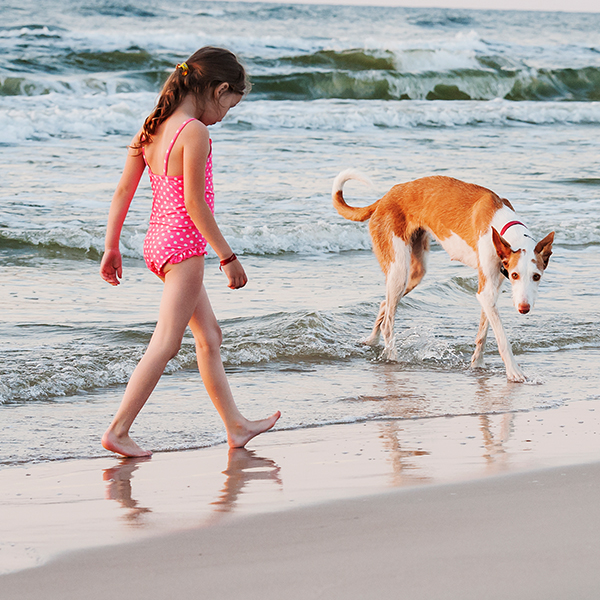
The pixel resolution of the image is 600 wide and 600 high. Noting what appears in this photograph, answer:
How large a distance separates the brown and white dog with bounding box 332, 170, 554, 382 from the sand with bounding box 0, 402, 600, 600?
4.81 feet

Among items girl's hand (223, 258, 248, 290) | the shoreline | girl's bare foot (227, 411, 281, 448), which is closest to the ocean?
girl's bare foot (227, 411, 281, 448)

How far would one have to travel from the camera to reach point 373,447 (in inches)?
152

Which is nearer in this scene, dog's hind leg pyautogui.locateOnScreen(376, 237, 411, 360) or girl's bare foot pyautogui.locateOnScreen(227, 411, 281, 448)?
girl's bare foot pyautogui.locateOnScreen(227, 411, 281, 448)

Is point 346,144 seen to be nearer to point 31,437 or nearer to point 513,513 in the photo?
point 31,437

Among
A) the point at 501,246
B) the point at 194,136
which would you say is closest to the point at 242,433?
the point at 194,136

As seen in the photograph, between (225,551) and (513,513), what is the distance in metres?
0.94

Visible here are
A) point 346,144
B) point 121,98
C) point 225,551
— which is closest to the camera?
point 225,551

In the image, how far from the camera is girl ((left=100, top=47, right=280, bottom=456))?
3.46m

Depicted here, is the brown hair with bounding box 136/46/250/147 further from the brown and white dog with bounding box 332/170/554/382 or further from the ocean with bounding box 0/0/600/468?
the brown and white dog with bounding box 332/170/554/382

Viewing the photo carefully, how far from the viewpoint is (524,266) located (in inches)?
205

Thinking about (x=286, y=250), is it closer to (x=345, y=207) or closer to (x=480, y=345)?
(x=345, y=207)

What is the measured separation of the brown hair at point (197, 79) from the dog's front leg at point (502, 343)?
2.68 meters

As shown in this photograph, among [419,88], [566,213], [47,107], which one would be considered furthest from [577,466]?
[419,88]

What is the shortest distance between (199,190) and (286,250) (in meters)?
5.78
